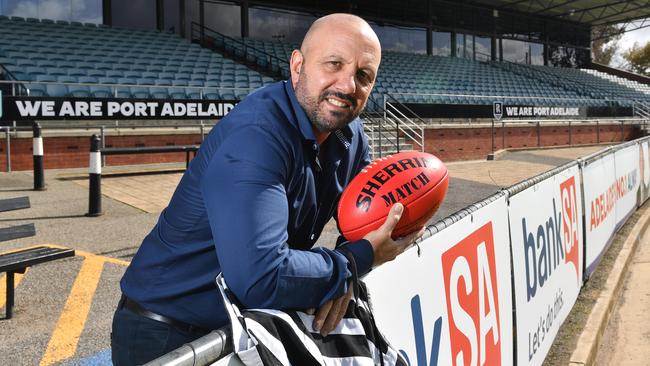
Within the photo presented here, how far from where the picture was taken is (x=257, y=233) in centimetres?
131

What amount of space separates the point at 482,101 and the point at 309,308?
73.5 ft

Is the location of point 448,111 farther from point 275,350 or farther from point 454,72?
point 275,350

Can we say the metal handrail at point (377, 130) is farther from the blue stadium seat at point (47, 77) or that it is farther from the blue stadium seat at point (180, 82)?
the blue stadium seat at point (47, 77)

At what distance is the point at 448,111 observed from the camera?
1861 cm

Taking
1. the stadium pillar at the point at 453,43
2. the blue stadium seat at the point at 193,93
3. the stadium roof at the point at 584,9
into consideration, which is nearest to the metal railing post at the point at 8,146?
the blue stadium seat at the point at 193,93

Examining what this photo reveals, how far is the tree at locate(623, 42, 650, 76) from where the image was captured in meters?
53.9

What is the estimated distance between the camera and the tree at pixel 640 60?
53.9 metres

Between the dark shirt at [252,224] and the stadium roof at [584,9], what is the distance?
31.0 metres

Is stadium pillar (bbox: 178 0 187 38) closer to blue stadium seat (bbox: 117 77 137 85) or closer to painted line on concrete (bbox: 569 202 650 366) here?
blue stadium seat (bbox: 117 77 137 85)

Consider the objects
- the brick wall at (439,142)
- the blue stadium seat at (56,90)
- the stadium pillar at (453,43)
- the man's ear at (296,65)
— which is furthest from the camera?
the stadium pillar at (453,43)

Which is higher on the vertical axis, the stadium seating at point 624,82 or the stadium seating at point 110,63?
the stadium seating at point 624,82

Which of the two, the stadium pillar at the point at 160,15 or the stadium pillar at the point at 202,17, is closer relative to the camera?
the stadium pillar at the point at 160,15

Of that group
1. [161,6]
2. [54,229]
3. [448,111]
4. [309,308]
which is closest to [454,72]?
[448,111]

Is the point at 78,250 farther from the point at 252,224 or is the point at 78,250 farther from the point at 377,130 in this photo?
the point at 377,130
